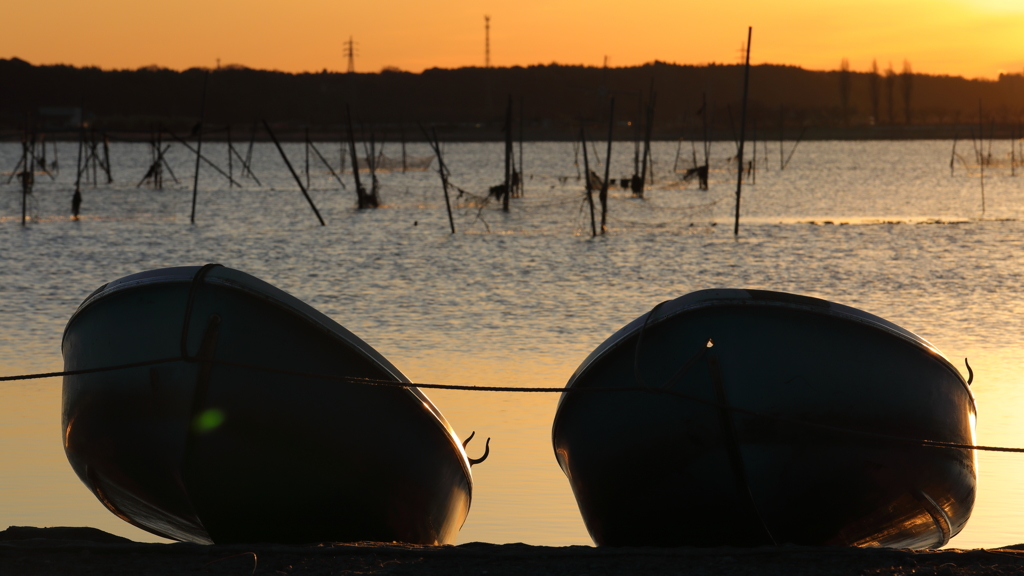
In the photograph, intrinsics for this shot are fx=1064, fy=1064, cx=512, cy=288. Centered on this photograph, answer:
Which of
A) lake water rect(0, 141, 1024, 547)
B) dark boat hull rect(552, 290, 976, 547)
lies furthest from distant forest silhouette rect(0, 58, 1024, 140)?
dark boat hull rect(552, 290, 976, 547)

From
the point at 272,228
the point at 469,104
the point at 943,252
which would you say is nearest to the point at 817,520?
the point at 943,252

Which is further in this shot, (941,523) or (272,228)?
(272,228)

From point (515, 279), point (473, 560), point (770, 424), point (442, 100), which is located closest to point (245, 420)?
point (473, 560)

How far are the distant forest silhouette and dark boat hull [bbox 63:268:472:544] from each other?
4650 inches

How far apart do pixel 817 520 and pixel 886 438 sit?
0.55m

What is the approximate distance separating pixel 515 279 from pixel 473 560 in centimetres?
1198

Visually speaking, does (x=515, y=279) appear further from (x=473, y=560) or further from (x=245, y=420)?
(x=473, y=560)

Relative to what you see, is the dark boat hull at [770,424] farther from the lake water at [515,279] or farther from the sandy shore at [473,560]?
the lake water at [515,279]

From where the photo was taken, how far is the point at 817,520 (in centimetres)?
533

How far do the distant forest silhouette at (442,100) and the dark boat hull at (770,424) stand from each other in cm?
11806

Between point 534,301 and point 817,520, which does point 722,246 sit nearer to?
point 534,301

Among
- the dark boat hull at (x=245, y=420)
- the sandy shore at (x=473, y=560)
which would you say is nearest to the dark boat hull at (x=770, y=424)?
the sandy shore at (x=473, y=560)

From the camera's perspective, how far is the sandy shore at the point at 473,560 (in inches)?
175

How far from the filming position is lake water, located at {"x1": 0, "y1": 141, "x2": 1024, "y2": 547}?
684cm
